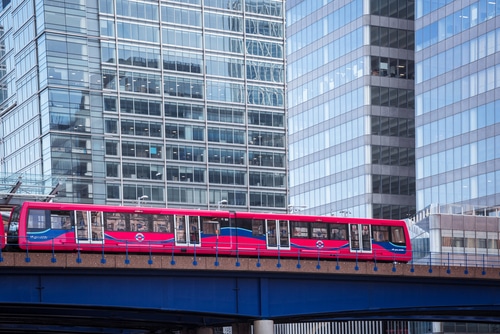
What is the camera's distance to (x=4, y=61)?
147 metres

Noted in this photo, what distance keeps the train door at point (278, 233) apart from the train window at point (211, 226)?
3.11 metres

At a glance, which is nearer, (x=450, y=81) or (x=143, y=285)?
(x=143, y=285)

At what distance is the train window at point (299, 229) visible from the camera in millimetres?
60000

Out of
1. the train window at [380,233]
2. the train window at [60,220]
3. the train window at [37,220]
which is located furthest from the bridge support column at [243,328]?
the train window at [380,233]

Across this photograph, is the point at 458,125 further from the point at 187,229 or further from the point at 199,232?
the point at 187,229

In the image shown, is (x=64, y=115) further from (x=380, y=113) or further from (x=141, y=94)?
(x=380, y=113)

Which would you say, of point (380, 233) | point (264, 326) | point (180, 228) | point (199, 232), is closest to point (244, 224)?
point (199, 232)

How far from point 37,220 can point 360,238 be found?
20.0m

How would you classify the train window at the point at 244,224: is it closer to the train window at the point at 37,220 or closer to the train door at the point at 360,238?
the train door at the point at 360,238

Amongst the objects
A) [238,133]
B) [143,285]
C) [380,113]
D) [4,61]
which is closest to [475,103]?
[380,113]

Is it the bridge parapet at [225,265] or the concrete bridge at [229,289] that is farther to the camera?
the concrete bridge at [229,289]

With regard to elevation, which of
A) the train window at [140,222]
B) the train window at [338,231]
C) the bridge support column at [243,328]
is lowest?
the bridge support column at [243,328]

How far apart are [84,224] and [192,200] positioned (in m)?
83.0

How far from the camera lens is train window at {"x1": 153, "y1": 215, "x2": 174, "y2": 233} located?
57.1m
